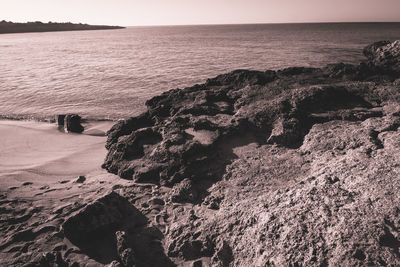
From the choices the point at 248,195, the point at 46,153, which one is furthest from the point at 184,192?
the point at 46,153

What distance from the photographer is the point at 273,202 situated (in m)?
3.99

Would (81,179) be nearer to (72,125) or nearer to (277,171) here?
(277,171)

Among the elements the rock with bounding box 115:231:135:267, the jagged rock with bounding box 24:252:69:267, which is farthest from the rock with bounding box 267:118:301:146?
the jagged rock with bounding box 24:252:69:267

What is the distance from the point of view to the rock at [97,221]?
4.39 m

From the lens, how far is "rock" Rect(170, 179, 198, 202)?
4.95 m

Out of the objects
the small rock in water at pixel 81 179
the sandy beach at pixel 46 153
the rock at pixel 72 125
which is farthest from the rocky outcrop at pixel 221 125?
the rock at pixel 72 125

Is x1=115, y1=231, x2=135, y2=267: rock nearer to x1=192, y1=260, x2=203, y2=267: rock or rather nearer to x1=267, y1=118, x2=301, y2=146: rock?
x1=192, y1=260, x2=203, y2=267: rock

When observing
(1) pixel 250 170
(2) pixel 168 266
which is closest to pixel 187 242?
(2) pixel 168 266

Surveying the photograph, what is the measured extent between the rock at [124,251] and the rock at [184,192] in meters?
1.18

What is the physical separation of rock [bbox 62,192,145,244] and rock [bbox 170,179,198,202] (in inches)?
30.2

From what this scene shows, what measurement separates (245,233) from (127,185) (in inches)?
122

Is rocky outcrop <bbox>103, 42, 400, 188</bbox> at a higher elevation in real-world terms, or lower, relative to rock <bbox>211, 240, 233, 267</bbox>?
higher

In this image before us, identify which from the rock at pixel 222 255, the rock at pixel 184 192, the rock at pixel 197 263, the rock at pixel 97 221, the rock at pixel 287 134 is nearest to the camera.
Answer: the rock at pixel 222 255

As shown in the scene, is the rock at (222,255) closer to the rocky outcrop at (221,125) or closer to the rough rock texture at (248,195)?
the rough rock texture at (248,195)
